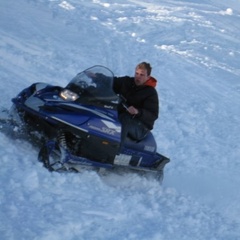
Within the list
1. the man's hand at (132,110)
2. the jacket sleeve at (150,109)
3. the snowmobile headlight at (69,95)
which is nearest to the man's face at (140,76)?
the jacket sleeve at (150,109)

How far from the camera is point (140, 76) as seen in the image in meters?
6.65

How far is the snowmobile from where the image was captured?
560 cm

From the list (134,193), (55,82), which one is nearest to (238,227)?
(134,193)

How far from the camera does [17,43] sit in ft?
36.1

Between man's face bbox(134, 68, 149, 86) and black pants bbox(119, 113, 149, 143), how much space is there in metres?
0.57

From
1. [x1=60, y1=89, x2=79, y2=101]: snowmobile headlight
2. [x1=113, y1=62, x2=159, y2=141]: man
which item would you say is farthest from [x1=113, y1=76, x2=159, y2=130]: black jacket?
[x1=60, y1=89, x2=79, y2=101]: snowmobile headlight

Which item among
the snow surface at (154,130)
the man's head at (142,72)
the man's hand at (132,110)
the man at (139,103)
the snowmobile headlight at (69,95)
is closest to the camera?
the snow surface at (154,130)

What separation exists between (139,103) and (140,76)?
1.34ft

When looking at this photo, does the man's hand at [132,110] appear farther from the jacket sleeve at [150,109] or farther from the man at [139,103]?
the jacket sleeve at [150,109]

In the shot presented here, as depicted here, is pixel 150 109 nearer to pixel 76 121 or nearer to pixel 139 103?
pixel 139 103

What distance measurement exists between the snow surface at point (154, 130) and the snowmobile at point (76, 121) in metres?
0.25

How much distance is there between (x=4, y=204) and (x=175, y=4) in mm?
24359

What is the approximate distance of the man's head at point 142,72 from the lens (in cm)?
657

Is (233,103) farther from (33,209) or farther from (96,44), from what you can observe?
(33,209)
